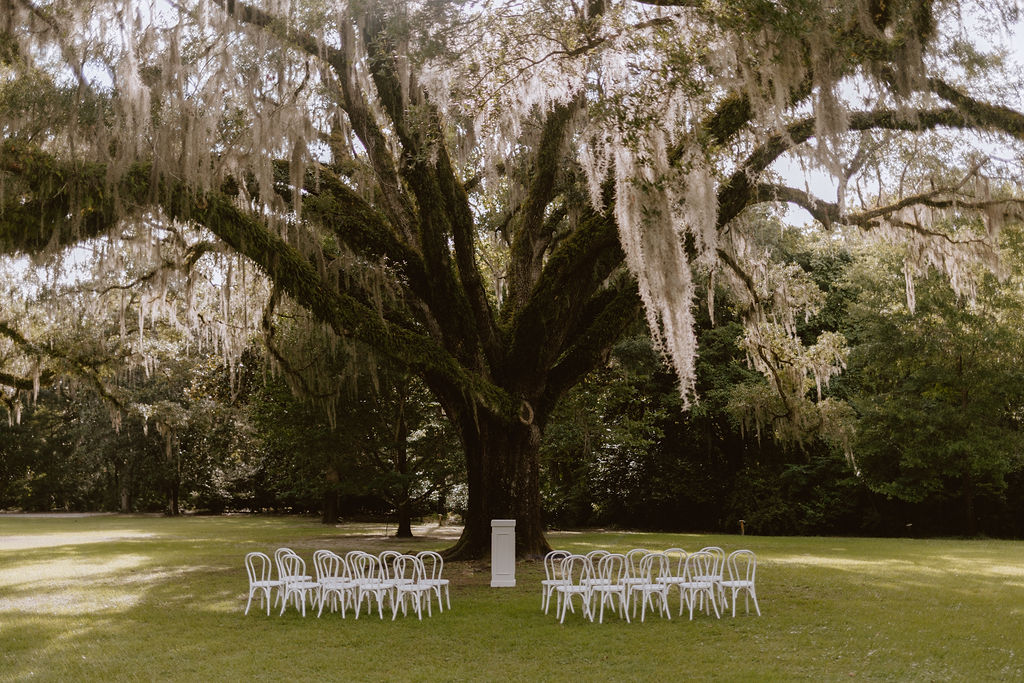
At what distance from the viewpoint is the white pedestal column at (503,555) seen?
33.6ft

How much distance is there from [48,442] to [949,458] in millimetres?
37035

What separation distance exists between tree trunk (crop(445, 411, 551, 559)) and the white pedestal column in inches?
69.8

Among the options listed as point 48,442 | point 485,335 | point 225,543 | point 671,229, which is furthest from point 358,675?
point 48,442

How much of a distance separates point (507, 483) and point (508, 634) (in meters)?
4.68

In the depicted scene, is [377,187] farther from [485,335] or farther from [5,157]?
[5,157]

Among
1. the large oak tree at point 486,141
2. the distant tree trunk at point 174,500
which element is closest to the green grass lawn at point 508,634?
the large oak tree at point 486,141

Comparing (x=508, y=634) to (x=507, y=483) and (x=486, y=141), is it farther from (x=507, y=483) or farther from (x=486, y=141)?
(x=486, y=141)

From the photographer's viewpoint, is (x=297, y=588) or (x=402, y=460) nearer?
(x=297, y=588)

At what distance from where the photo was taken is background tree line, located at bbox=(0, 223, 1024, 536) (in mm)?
19094

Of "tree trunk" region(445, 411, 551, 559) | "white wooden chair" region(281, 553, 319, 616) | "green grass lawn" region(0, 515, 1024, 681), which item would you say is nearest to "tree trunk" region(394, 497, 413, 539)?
"green grass lawn" region(0, 515, 1024, 681)

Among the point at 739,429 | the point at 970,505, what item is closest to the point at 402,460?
the point at 739,429

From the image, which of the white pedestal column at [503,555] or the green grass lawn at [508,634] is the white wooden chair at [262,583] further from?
the white pedestal column at [503,555]

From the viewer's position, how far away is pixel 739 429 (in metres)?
25.5

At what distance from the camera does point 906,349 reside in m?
20.6
